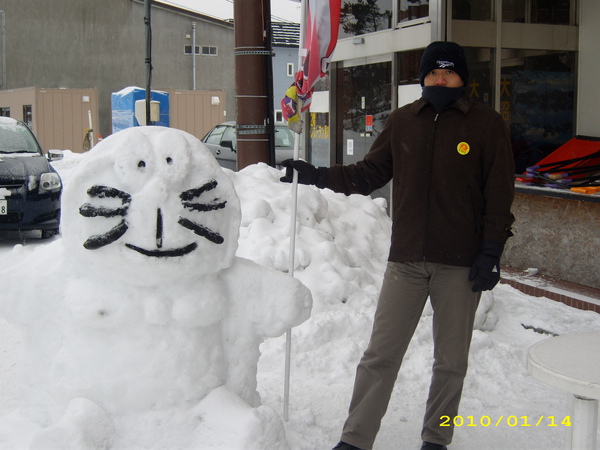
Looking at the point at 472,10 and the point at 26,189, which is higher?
the point at 472,10

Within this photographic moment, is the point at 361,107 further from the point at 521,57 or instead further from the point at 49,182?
the point at 49,182

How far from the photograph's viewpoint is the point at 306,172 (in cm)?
344

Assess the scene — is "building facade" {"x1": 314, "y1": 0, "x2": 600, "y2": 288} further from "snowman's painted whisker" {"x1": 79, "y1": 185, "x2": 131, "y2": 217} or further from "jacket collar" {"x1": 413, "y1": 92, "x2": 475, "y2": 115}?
"snowman's painted whisker" {"x1": 79, "y1": 185, "x2": 131, "y2": 217}

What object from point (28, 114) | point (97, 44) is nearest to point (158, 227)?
point (28, 114)

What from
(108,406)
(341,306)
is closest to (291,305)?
(108,406)

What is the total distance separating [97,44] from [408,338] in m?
28.5

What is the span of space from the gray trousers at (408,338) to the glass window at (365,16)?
5433 millimetres

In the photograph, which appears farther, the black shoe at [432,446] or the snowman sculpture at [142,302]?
the black shoe at [432,446]

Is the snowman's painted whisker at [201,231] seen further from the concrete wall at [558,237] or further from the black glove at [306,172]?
the concrete wall at [558,237]

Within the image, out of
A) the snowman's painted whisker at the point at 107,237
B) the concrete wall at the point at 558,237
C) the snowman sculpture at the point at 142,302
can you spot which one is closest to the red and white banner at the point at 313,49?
the snowman sculpture at the point at 142,302

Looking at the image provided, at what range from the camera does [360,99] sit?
863 cm

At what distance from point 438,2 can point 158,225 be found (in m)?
5.18

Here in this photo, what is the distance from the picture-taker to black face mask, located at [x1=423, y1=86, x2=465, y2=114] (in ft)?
10.4

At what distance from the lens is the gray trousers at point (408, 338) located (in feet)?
10.4
